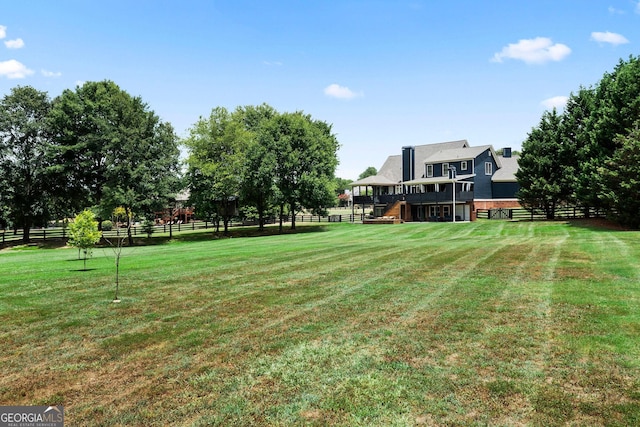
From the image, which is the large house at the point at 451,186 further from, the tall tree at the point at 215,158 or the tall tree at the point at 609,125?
the tall tree at the point at 215,158

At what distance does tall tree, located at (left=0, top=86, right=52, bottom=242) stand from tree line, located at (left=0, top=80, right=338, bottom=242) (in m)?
0.09

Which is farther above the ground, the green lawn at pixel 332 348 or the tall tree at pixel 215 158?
the tall tree at pixel 215 158

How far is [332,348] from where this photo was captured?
265 inches

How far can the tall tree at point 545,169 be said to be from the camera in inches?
1522

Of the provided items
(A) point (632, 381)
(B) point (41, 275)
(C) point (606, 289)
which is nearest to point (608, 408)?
(A) point (632, 381)

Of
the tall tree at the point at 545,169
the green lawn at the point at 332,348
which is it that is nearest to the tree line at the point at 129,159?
the tall tree at the point at 545,169

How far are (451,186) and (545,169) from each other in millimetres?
13867

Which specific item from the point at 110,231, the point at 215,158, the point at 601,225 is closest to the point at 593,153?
the point at 601,225

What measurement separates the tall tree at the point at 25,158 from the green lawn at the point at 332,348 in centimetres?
3664

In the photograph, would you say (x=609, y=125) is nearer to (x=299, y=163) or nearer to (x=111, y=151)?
(x=299, y=163)

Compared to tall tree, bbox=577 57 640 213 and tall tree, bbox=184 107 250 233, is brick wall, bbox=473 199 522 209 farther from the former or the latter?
tall tree, bbox=184 107 250 233

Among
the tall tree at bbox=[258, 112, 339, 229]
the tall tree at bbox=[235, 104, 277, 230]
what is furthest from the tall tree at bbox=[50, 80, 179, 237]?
the tall tree at bbox=[258, 112, 339, 229]

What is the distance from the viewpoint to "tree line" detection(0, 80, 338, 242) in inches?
1577

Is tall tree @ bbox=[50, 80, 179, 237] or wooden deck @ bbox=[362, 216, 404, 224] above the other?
tall tree @ bbox=[50, 80, 179, 237]
